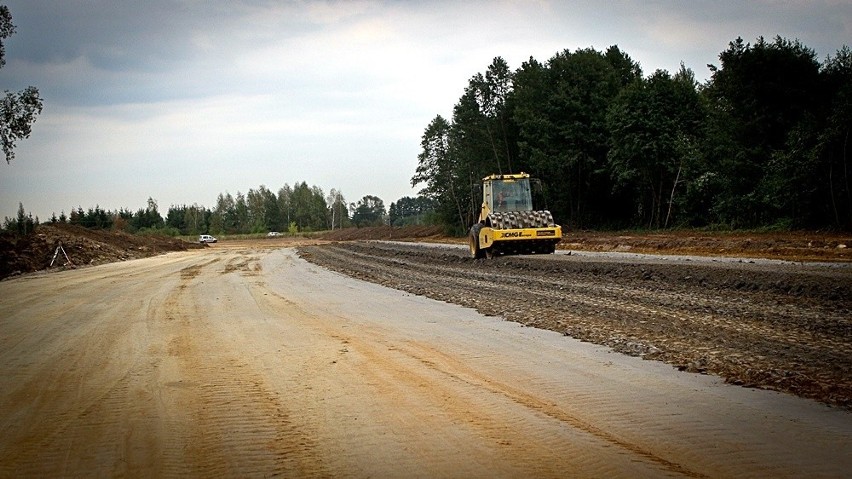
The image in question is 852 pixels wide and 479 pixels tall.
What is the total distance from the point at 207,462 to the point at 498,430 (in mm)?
2087

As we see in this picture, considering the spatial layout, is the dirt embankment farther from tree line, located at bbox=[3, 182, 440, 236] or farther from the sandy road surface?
tree line, located at bbox=[3, 182, 440, 236]

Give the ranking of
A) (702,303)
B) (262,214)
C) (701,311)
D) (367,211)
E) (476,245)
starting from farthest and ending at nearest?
(367,211)
(262,214)
(476,245)
(702,303)
(701,311)

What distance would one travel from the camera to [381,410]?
556cm

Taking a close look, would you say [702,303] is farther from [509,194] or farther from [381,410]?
[509,194]

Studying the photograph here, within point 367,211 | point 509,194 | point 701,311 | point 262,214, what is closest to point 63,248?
point 509,194

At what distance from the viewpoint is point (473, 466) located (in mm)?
4227

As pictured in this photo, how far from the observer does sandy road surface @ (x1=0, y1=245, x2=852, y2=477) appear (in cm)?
434

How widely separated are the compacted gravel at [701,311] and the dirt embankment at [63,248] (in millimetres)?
19645

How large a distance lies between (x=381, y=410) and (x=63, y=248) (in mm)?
33994

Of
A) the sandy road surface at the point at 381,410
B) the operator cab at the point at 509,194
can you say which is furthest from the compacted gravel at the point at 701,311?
the operator cab at the point at 509,194

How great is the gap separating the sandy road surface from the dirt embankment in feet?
75.5

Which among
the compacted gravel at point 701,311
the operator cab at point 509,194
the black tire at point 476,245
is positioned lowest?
the compacted gravel at point 701,311

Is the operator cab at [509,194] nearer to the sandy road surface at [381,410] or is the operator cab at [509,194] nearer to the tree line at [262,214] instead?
the sandy road surface at [381,410]

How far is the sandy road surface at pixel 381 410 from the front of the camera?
14.2 ft
